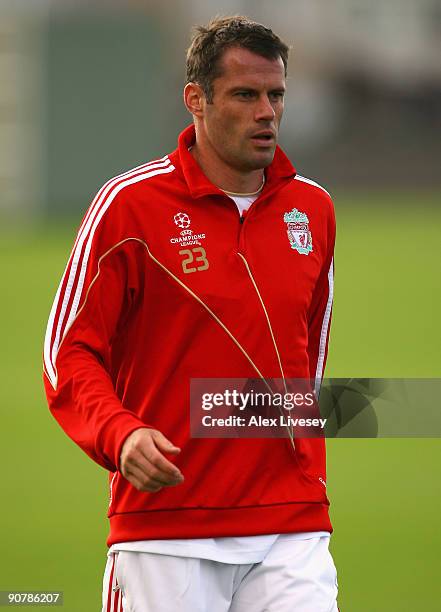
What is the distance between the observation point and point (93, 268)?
13.4 ft

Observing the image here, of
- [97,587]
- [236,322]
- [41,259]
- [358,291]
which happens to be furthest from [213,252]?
[41,259]

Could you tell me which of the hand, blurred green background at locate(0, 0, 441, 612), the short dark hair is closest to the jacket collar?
the short dark hair

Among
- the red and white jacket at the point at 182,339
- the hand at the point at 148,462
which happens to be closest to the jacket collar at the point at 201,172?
the red and white jacket at the point at 182,339

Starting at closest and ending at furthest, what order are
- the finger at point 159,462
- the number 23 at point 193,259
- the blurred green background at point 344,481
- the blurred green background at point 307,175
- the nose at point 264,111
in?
the finger at point 159,462
the number 23 at point 193,259
the nose at point 264,111
the blurred green background at point 344,481
the blurred green background at point 307,175

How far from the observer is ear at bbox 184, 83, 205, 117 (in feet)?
14.6

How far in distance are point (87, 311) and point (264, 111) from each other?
2.52 feet

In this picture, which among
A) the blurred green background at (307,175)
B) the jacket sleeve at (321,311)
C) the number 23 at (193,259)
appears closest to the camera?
the number 23 at (193,259)

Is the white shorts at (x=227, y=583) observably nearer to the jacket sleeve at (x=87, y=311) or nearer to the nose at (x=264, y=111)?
the jacket sleeve at (x=87, y=311)

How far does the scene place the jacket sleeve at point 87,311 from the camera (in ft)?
13.2

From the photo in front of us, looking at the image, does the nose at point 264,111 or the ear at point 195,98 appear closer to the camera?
the nose at point 264,111

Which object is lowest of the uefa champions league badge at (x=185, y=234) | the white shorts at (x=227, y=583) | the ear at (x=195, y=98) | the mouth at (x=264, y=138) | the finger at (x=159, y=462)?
the white shorts at (x=227, y=583)

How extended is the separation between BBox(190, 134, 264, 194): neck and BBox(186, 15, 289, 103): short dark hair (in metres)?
0.17

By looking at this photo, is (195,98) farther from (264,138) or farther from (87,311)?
(87,311)

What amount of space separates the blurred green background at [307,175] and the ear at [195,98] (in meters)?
2.98
